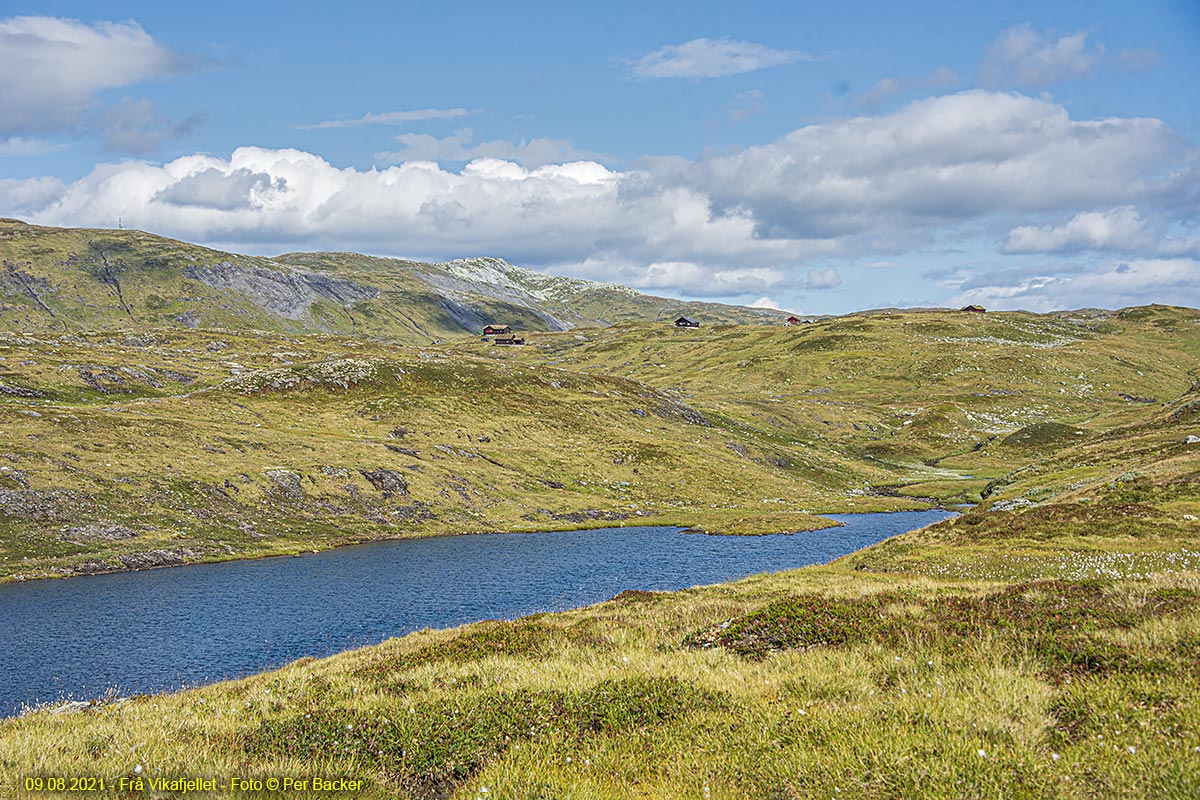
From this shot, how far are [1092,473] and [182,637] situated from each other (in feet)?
271

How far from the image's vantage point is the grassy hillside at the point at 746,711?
27.4ft

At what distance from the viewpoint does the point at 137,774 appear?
9219 mm

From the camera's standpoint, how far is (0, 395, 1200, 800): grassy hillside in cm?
835

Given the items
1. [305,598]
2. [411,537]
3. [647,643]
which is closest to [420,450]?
[411,537]

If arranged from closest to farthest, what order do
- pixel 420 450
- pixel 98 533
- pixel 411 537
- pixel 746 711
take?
pixel 746 711
pixel 98 533
pixel 411 537
pixel 420 450

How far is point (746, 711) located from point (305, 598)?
5250 centimetres

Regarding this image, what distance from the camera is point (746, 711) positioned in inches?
446

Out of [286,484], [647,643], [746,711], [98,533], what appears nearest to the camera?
[746,711]

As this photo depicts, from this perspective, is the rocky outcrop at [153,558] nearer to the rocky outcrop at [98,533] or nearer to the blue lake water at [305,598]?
the blue lake water at [305,598]

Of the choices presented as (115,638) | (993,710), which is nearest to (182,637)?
(115,638)

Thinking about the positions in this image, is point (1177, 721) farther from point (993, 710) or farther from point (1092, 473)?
point (1092, 473)

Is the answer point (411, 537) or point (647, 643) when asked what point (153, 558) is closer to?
point (411, 537)

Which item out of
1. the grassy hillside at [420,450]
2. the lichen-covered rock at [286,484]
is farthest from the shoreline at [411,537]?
the lichen-covered rock at [286,484]

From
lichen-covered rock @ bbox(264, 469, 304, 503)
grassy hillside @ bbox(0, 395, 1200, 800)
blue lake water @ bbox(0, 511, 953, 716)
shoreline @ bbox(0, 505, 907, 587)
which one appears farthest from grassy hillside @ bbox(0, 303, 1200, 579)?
grassy hillside @ bbox(0, 395, 1200, 800)
